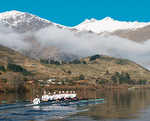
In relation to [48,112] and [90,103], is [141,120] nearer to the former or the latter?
[48,112]

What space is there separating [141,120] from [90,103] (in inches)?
1435

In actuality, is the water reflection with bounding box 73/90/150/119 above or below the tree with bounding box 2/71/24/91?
below

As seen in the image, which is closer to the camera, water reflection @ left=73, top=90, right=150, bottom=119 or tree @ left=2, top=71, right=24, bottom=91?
water reflection @ left=73, top=90, right=150, bottom=119

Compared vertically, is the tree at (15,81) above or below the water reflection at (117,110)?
above

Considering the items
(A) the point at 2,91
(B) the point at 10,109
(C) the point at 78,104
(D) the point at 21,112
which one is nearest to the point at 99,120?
(D) the point at 21,112

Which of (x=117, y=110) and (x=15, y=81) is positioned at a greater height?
(x=15, y=81)

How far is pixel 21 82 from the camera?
604ft

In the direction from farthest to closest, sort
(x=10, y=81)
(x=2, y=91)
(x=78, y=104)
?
(x=10, y=81)
(x=2, y=91)
(x=78, y=104)

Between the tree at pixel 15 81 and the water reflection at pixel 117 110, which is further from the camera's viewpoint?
the tree at pixel 15 81

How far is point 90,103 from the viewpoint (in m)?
91.8

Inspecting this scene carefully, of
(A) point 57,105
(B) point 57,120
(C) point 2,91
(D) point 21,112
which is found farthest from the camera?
(C) point 2,91

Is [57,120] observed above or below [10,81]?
below

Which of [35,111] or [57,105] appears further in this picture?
[57,105]

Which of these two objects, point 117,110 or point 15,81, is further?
point 15,81
